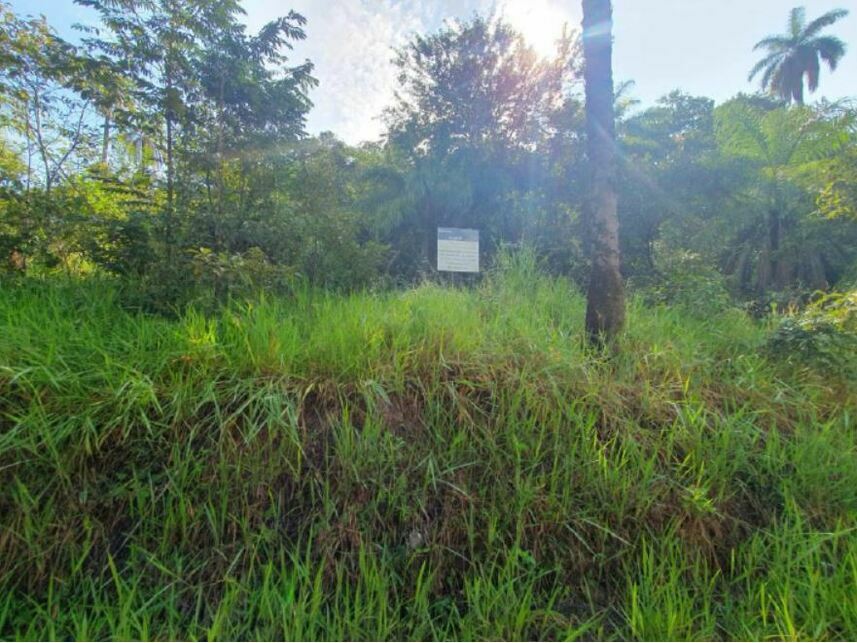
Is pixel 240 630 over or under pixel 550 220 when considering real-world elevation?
under

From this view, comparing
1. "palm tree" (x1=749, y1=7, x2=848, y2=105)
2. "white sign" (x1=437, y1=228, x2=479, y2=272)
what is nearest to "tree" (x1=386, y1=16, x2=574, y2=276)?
"white sign" (x1=437, y1=228, x2=479, y2=272)

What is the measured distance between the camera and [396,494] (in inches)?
60.5

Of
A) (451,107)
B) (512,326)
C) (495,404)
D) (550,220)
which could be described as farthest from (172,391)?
(451,107)

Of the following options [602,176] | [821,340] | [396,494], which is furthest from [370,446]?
[821,340]

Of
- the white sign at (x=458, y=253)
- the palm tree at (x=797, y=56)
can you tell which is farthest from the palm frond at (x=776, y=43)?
the white sign at (x=458, y=253)

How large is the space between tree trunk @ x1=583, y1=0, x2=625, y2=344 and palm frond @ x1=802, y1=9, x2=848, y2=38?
2575 cm

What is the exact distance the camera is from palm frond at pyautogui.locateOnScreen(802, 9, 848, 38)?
16.9 meters

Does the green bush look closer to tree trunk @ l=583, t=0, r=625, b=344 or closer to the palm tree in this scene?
tree trunk @ l=583, t=0, r=625, b=344

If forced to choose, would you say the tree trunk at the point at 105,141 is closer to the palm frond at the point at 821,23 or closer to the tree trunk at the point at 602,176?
the tree trunk at the point at 602,176

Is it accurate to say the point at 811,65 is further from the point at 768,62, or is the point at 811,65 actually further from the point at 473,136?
the point at 473,136

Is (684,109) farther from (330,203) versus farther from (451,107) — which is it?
(330,203)

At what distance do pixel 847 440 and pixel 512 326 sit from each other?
1.78 metres

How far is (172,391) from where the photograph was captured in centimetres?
166

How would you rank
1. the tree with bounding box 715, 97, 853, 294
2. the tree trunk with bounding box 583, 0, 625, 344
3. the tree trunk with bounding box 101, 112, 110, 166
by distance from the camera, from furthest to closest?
1. the tree with bounding box 715, 97, 853, 294
2. the tree trunk with bounding box 101, 112, 110, 166
3. the tree trunk with bounding box 583, 0, 625, 344
